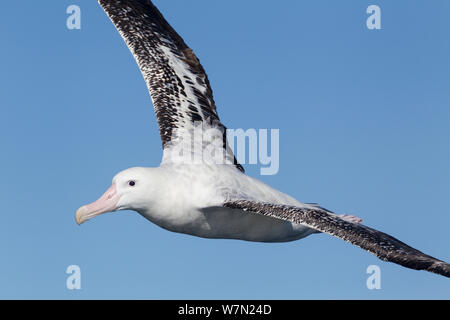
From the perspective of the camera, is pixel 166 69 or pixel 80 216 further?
pixel 166 69

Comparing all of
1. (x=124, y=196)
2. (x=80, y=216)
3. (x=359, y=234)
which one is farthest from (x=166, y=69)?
(x=359, y=234)

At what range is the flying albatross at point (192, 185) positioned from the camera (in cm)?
1427

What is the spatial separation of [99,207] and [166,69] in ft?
15.2

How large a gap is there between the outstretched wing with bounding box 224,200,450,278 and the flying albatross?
0.02 meters

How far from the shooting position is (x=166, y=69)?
60.6ft

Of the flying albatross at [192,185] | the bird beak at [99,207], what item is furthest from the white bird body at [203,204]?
the bird beak at [99,207]

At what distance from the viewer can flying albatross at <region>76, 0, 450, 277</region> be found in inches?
562

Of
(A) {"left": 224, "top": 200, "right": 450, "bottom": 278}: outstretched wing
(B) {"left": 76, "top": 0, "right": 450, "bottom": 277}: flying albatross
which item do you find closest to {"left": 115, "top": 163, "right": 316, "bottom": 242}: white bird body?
(B) {"left": 76, "top": 0, "right": 450, "bottom": 277}: flying albatross

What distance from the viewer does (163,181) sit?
597 inches

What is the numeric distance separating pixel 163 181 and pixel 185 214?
746 mm

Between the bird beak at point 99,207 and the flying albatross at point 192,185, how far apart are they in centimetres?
2

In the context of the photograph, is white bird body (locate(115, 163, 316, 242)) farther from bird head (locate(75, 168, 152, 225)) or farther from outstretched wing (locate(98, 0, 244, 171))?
outstretched wing (locate(98, 0, 244, 171))

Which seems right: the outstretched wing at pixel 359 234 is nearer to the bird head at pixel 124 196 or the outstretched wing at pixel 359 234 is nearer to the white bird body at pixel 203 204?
the white bird body at pixel 203 204

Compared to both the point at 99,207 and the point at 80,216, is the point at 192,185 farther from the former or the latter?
the point at 80,216
